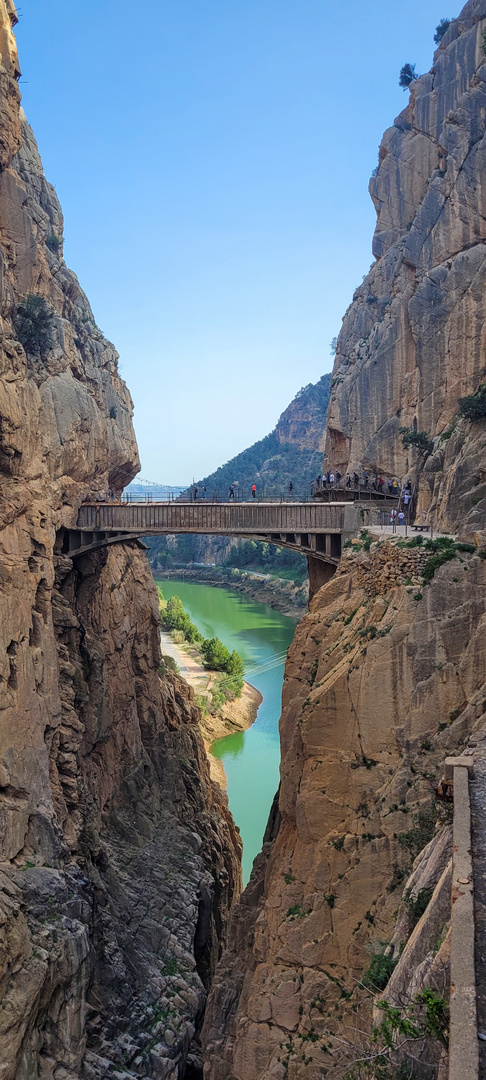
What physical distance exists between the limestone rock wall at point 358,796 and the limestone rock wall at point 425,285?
722 cm

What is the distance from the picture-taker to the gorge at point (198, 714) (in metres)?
13.0

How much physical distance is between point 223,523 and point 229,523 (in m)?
0.22

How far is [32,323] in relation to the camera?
73.1 feet

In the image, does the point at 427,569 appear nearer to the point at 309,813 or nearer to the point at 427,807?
the point at 427,807

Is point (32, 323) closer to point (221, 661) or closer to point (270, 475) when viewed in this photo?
point (221, 661)

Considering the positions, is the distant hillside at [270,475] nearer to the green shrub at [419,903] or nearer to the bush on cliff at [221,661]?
the bush on cliff at [221,661]

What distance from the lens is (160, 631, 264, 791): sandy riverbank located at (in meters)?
43.0

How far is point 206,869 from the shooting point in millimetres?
26719

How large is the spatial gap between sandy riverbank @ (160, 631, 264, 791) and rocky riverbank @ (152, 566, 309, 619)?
15613mm

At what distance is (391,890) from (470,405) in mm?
11928

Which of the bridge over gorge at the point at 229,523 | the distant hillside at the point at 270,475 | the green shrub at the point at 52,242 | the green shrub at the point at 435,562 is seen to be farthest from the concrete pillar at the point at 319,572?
the distant hillside at the point at 270,475

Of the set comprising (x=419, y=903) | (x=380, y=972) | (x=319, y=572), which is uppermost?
(x=319, y=572)

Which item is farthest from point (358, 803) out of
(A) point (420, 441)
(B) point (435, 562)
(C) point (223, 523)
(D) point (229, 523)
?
(A) point (420, 441)

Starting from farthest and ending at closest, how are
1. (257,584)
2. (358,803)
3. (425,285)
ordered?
(257,584) < (425,285) < (358,803)
